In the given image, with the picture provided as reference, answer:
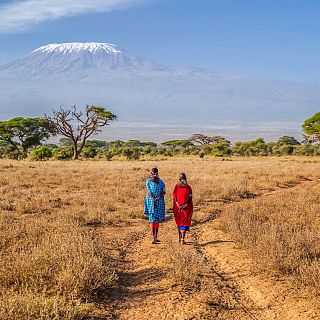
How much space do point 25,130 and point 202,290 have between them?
5182cm

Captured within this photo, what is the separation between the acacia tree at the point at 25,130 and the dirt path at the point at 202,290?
1887 inches

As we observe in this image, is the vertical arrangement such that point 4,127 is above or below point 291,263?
above

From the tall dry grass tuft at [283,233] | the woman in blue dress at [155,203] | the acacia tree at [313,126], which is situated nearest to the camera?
the tall dry grass tuft at [283,233]

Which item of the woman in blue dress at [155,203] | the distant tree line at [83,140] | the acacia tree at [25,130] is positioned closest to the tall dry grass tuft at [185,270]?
the woman in blue dress at [155,203]

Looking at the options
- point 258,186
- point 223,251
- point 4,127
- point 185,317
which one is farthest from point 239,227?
point 4,127

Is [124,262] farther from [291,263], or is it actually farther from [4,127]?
[4,127]

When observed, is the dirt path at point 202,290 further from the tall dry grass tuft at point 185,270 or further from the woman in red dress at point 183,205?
the woman in red dress at point 183,205

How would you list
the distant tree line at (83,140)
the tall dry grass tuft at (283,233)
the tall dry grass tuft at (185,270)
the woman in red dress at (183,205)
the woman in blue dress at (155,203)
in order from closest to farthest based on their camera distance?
the tall dry grass tuft at (185,270) < the tall dry grass tuft at (283,233) < the woman in red dress at (183,205) < the woman in blue dress at (155,203) < the distant tree line at (83,140)

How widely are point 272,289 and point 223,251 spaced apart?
2021 mm

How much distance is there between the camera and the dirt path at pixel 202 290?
5559 millimetres

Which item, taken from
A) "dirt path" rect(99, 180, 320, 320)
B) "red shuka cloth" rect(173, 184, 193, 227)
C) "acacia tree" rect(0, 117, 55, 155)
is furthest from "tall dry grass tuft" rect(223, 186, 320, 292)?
"acacia tree" rect(0, 117, 55, 155)

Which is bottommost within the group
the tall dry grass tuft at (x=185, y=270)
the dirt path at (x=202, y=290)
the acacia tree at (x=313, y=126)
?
the dirt path at (x=202, y=290)

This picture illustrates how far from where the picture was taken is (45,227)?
9281mm

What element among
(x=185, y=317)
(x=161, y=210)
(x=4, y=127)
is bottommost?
(x=185, y=317)
